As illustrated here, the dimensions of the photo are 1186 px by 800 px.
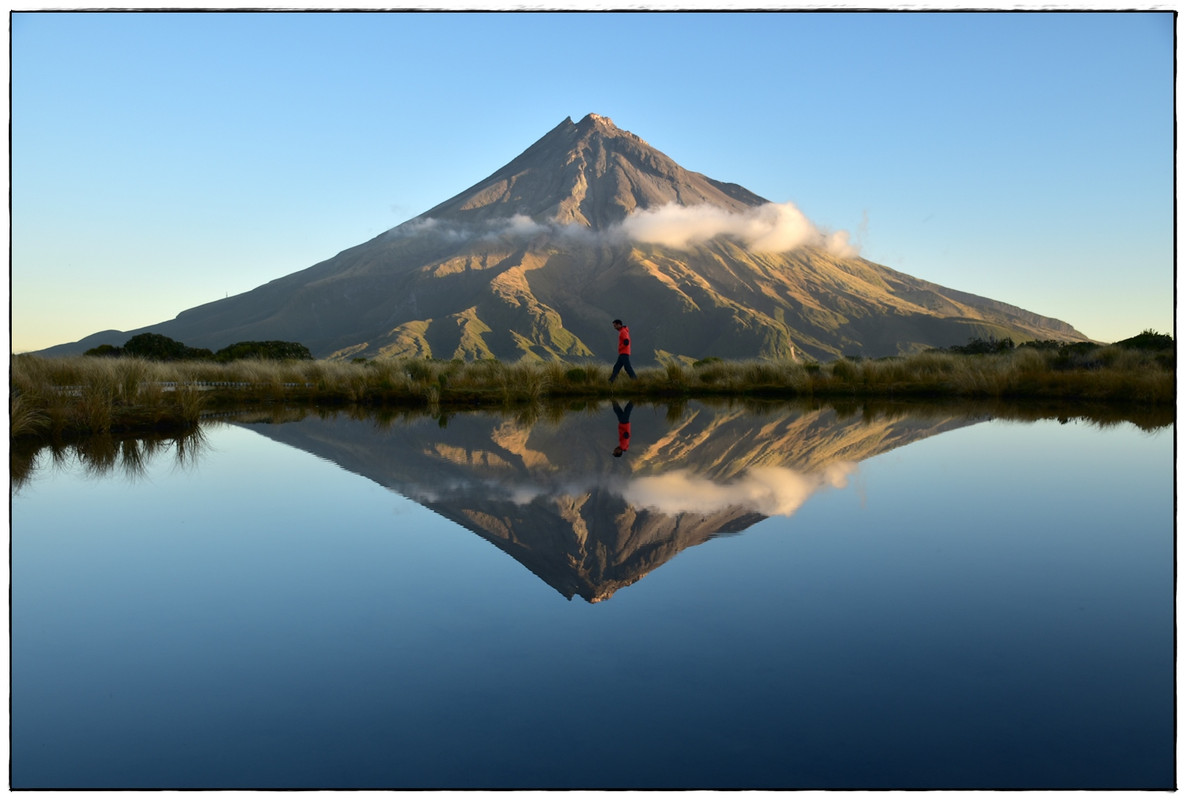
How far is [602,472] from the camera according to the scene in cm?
659

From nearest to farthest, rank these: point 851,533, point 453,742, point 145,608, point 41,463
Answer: point 453,742 < point 145,608 < point 851,533 < point 41,463

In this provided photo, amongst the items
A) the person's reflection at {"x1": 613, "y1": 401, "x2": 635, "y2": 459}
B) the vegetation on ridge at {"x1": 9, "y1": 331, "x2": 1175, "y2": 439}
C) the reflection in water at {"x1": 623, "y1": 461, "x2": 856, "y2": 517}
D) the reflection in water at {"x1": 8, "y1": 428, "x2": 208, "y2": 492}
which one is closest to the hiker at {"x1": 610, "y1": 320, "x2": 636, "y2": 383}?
the vegetation on ridge at {"x1": 9, "y1": 331, "x2": 1175, "y2": 439}

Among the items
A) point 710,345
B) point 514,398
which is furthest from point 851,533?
point 710,345

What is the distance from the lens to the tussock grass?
12016 millimetres

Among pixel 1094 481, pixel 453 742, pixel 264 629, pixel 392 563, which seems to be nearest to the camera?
pixel 453 742

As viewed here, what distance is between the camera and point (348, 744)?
2096 mm

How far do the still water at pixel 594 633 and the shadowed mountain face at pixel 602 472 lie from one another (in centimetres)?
4

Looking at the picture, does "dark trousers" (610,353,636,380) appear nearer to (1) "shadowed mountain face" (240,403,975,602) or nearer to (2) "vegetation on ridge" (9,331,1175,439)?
(2) "vegetation on ridge" (9,331,1175,439)

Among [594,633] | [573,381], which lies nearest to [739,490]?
[594,633]

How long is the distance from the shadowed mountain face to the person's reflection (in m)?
Answer: 0.07

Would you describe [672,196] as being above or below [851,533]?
above

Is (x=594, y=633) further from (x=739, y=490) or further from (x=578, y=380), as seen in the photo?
(x=578, y=380)

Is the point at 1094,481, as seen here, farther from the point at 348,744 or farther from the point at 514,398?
the point at 514,398

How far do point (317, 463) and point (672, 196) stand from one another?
197 metres
